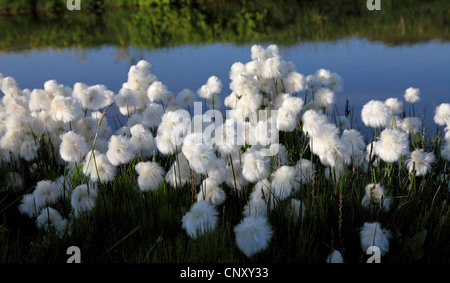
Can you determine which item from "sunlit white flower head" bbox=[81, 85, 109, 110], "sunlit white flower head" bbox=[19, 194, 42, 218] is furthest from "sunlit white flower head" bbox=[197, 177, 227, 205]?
"sunlit white flower head" bbox=[81, 85, 109, 110]

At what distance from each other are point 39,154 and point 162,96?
1.17 metres

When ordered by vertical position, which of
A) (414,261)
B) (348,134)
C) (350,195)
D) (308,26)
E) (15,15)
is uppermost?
(15,15)

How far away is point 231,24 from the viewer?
16.2 meters

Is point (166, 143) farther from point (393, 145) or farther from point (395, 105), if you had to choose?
point (395, 105)

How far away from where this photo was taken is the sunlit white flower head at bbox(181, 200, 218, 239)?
8.72 feet

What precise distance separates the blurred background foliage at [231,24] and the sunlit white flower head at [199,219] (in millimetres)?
9150

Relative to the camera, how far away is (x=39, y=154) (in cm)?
407

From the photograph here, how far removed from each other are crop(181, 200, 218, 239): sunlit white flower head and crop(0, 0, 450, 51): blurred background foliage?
9.15 m

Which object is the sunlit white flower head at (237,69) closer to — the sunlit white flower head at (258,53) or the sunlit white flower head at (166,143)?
the sunlit white flower head at (258,53)

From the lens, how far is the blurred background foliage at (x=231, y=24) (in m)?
12.6

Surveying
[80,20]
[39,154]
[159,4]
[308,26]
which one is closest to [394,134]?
[39,154]

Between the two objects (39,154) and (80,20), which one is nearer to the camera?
(39,154)

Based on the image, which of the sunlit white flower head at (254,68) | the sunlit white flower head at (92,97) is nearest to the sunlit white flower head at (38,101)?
the sunlit white flower head at (92,97)
